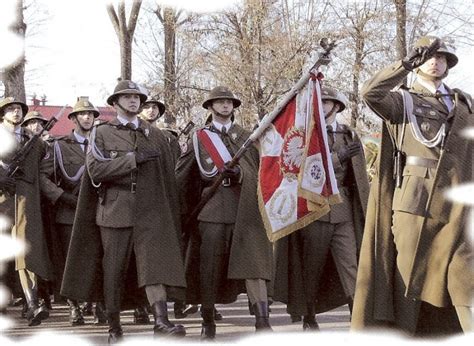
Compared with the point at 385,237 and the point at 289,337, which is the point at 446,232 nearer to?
the point at 385,237

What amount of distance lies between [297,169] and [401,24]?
593 inches

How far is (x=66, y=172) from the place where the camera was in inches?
472

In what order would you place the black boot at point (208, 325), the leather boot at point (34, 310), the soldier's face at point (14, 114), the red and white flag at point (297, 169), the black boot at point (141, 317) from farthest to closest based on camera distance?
the soldier's face at point (14, 114) < the black boot at point (141, 317) < the leather boot at point (34, 310) < the black boot at point (208, 325) < the red and white flag at point (297, 169)

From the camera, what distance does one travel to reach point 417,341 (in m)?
7.31

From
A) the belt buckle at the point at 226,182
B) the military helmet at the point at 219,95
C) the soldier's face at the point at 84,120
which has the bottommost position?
the belt buckle at the point at 226,182

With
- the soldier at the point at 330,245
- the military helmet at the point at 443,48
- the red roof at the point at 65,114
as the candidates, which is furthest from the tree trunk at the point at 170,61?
the military helmet at the point at 443,48

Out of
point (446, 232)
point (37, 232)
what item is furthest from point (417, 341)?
point (37, 232)

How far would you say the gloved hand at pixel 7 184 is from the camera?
11312 millimetres

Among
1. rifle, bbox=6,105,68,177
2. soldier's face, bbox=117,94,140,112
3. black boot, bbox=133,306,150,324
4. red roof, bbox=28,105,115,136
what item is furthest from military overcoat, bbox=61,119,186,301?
rifle, bbox=6,105,68,177

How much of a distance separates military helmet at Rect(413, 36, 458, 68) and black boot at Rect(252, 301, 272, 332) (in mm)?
2783

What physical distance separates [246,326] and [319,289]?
802 mm

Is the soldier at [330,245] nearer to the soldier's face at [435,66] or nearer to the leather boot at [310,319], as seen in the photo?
the leather boot at [310,319]

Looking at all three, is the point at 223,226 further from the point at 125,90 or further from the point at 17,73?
the point at 17,73

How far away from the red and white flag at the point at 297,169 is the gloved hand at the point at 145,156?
2.94 ft
